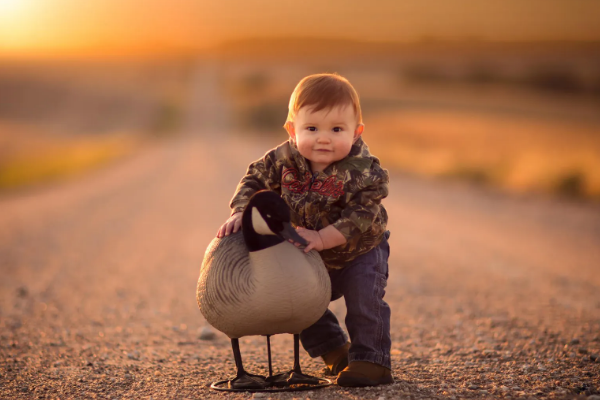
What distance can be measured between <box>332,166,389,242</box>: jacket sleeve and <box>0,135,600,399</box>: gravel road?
0.92 metres

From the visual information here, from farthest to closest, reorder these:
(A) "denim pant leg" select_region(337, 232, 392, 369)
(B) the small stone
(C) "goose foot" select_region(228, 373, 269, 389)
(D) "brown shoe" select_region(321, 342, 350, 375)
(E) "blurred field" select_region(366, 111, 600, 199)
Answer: (E) "blurred field" select_region(366, 111, 600, 199) < (B) the small stone < (D) "brown shoe" select_region(321, 342, 350, 375) < (A) "denim pant leg" select_region(337, 232, 392, 369) < (C) "goose foot" select_region(228, 373, 269, 389)

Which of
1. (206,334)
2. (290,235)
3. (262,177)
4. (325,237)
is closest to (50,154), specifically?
(206,334)

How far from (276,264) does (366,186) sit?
757 millimetres

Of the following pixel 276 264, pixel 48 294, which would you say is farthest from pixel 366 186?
pixel 48 294

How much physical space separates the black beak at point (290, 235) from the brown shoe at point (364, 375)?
2.94 feet

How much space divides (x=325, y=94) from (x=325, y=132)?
8.4 inches

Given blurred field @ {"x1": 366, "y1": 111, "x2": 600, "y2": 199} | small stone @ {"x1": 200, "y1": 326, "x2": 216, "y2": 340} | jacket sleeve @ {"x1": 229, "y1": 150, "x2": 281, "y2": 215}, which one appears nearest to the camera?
jacket sleeve @ {"x1": 229, "y1": 150, "x2": 281, "y2": 215}

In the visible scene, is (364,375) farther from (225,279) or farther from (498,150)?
(498,150)

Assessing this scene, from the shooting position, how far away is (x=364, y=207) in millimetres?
3330

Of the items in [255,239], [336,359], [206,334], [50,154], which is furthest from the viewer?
[50,154]

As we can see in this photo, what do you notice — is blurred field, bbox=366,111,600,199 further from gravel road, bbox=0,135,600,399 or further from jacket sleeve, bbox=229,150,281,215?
jacket sleeve, bbox=229,150,281,215

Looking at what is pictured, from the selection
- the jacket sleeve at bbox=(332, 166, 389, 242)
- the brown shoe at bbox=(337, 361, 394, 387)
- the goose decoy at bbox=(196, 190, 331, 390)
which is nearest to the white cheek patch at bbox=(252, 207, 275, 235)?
the goose decoy at bbox=(196, 190, 331, 390)

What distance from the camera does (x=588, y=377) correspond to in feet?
11.8

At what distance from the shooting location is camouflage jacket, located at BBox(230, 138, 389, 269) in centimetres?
334
